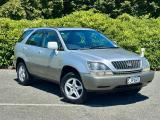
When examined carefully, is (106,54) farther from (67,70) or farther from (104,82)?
(67,70)

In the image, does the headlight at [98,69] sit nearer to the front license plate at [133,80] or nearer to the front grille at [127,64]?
the front grille at [127,64]

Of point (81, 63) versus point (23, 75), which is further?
point (23, 75)

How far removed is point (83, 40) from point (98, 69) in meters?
1.54

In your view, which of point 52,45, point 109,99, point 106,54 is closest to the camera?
point 106,54

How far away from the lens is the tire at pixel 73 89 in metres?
9.16

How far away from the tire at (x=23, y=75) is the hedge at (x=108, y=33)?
327 cm

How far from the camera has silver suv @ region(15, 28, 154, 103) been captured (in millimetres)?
8828

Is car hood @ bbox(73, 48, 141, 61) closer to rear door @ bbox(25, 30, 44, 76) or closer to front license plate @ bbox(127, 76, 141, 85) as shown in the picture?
front license plate @ bbox(127, 76, 141, 85)

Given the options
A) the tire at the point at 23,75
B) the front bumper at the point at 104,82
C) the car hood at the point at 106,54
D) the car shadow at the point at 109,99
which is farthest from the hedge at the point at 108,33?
the front bumper at the point at 104,82

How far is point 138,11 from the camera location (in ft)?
75.6

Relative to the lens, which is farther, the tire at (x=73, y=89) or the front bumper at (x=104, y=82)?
the tire at (x=73, y=89)

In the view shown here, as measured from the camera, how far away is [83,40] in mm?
10156

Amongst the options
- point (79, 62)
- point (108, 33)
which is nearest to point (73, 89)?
point (79, 62)

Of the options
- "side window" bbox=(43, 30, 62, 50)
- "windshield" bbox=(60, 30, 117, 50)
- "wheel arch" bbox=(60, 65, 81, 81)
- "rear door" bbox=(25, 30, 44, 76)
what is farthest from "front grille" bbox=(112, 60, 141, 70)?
"rear door" bbox=(25, 30, 44, 76)
